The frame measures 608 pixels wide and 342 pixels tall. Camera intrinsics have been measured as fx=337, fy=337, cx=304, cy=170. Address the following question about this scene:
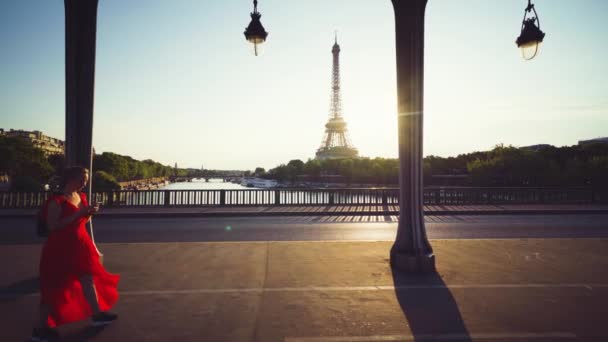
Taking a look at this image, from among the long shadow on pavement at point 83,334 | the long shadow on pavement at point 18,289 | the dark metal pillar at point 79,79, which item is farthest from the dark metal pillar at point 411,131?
the long shadow on pavement at point 18,289

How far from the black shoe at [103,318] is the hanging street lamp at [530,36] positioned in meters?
7.53

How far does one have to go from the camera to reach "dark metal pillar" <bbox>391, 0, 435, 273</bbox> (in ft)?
17.9

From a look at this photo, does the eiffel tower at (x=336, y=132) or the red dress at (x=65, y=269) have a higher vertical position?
the eiffel tower at (x=336, y=132)

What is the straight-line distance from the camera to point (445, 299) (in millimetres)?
4254

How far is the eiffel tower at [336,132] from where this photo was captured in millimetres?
103938

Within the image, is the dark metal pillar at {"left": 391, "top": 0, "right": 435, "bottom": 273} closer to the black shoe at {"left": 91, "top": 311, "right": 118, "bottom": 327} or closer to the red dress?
the black shoe at {"left": 91, "top": 311, "right": 118, "bottom": 327}

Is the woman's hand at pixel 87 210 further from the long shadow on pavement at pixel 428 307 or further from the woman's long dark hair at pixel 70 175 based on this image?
the long shadow on pavement at pixel 428 307

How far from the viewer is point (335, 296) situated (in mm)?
4371

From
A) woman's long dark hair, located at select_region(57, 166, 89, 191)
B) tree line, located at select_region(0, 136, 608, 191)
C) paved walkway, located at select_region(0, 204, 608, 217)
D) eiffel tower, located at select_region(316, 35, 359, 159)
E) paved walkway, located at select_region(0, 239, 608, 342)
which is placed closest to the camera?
woman's long dark hair, located at select_region(57, 166, 89, 191)

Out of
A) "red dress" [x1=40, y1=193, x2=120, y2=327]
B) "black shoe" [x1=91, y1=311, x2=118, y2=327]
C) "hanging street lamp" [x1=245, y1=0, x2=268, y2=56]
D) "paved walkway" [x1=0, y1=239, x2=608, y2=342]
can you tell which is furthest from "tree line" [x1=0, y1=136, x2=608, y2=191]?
"hanging street lamp" [x1=245, y1=0, x2=268, y2=56]

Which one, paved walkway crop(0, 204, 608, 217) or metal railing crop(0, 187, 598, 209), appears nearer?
paved walkway crop(0, 204, 608, 217)

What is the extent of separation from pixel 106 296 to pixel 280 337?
76.9 inches

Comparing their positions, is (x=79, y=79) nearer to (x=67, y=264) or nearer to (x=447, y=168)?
(x=67, y=264)

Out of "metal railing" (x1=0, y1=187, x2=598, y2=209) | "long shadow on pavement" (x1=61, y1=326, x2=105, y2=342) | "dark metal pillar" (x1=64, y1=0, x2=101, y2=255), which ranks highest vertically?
"dark metal pillar" (x1=64, y1=0, x2=101, y2=255)
